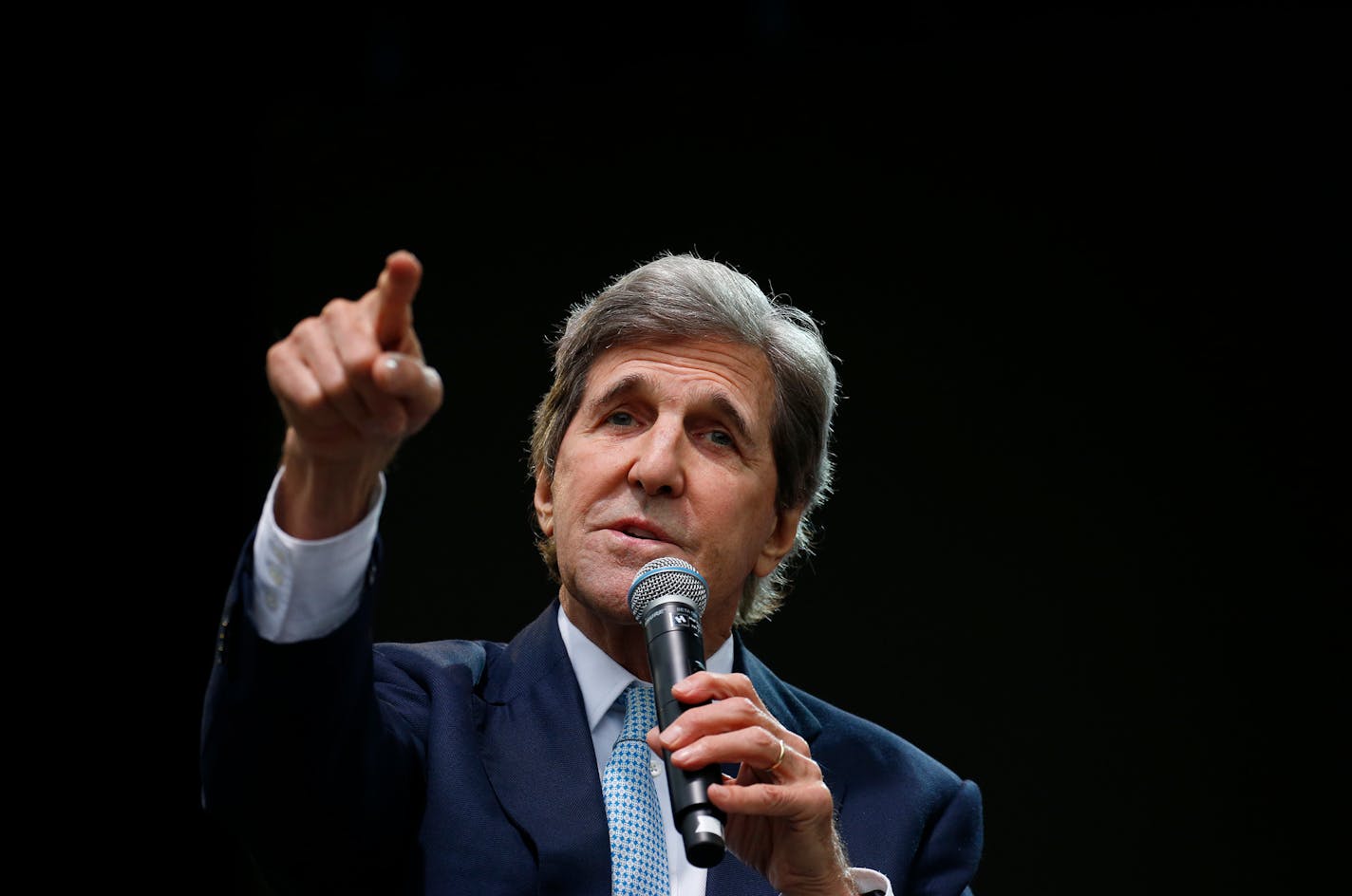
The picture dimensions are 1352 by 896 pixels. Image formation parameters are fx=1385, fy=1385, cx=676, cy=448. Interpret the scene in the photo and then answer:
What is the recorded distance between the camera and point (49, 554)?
2.71 meters

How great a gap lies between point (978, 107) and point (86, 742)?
2.52 meters

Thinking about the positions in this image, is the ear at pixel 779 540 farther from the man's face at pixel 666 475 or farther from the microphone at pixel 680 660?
the microphone at pixel 680 660

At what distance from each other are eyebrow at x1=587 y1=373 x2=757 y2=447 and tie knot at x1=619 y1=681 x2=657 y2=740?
41cm

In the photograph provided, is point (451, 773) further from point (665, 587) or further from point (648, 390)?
point (648, 390)

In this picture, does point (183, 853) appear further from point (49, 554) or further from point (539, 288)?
point (539, 288)

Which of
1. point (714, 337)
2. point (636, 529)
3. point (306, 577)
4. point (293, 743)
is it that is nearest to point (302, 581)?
point (306, 577)

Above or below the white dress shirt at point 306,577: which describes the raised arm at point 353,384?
above

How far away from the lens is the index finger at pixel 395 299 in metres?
1.28

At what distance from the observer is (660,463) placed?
75.2 inches

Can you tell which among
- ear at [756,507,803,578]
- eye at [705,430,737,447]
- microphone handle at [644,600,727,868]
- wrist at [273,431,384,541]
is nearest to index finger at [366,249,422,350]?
wrist at [273,431,384,541]

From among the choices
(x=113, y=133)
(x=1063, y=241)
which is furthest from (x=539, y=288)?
(x=1063, y=241)

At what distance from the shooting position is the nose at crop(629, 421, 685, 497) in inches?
74.9

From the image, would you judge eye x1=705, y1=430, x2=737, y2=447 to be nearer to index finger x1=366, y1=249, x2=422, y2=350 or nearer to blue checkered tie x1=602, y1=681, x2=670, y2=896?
blue checkered tie x1=602, y1=681, x2=670, y2=896

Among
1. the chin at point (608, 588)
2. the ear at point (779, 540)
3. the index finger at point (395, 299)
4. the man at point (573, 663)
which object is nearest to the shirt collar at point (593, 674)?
the man at point (573, 663)
